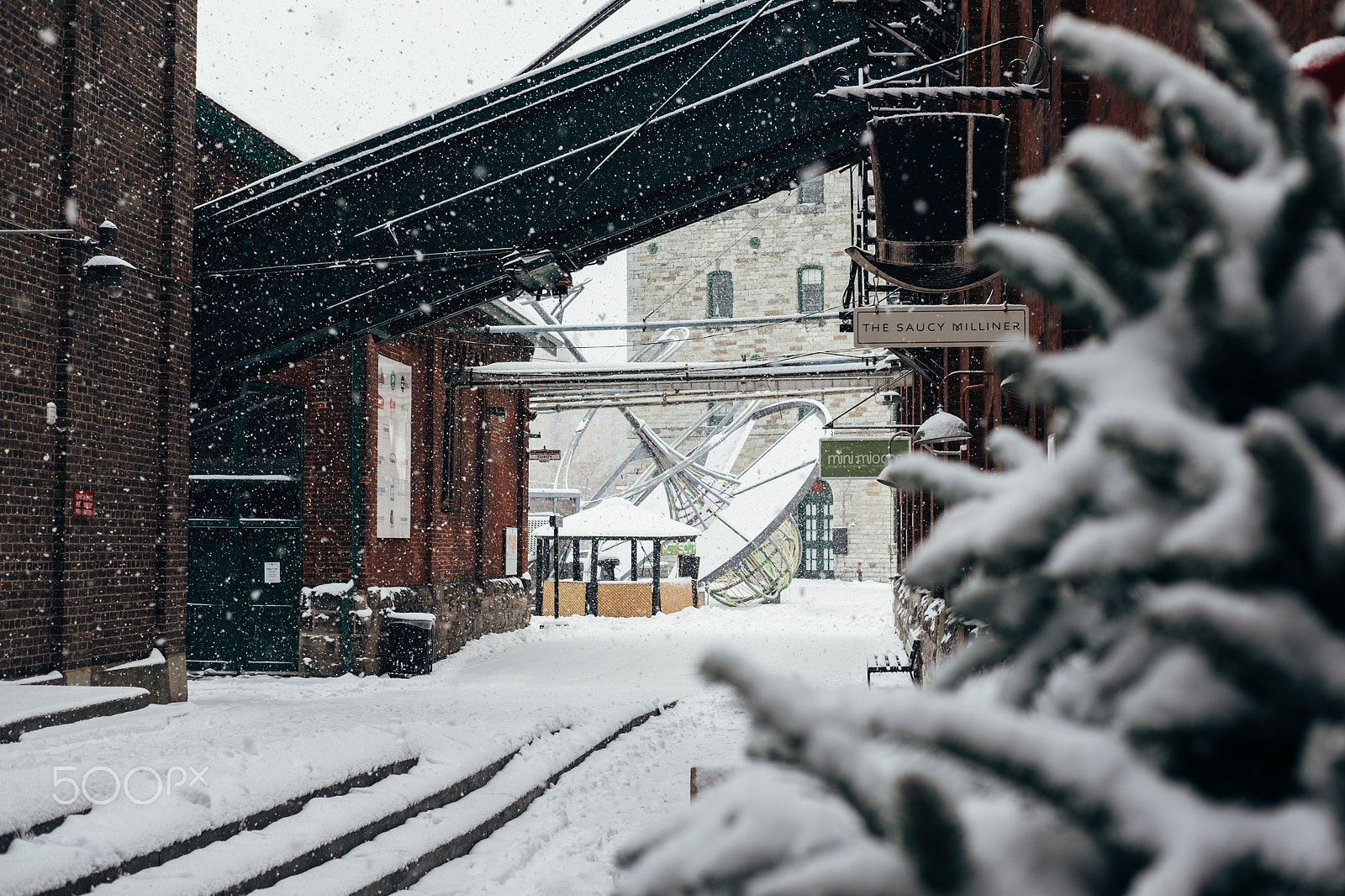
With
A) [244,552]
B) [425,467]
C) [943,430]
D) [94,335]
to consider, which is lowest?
[244,552]

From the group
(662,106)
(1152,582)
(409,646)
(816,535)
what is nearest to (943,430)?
(662,106)

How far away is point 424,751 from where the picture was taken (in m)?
8.91

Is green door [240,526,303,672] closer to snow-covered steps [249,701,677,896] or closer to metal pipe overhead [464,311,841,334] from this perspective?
metal pipe overhead [464,311,841,334]

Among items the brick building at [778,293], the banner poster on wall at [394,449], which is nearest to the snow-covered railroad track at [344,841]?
the banner poster on wall at [394,449]

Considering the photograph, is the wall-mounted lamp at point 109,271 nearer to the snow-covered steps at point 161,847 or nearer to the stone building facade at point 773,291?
the snow-covered steps at point 161,847

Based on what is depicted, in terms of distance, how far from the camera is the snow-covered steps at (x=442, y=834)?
19.4 feet

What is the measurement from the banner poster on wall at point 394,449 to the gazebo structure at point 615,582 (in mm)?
10610

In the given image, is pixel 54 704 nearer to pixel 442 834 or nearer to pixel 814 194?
pixel 442 834

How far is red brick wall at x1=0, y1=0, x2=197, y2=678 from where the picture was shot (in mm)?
10031

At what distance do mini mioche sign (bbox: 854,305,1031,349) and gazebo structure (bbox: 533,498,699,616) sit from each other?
70.1ft

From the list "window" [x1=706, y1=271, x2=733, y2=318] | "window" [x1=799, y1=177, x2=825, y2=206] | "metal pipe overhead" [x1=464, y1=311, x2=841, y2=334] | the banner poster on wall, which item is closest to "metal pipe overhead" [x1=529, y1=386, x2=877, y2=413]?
"metal pipe overhead" [x1=464, y1=311, x2=841, y2=334]

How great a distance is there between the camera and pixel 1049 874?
88 centimetres

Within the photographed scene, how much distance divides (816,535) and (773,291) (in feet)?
32.7

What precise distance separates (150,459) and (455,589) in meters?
8.41
